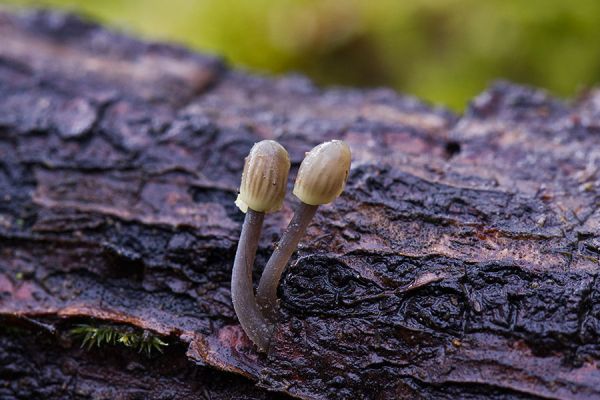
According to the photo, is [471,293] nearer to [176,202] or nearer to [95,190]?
[176,202]

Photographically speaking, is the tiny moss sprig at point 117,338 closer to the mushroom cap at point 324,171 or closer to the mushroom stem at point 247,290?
the mushroom stem at point 247,290

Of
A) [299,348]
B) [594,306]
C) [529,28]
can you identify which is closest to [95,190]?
[299,348]

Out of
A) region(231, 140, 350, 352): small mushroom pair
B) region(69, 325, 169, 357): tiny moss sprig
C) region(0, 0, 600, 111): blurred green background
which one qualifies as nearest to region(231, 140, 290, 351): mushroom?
region(231, 140, 350, 352): small mushroom pair

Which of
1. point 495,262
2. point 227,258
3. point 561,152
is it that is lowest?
point 227,258

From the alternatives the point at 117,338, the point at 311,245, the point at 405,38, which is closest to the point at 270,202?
the point at 311,245

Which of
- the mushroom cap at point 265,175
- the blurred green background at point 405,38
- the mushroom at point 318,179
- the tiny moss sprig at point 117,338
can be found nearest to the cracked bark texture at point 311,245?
the tiny moss sprig at point 117,338

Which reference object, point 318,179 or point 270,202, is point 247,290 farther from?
point 318,179
